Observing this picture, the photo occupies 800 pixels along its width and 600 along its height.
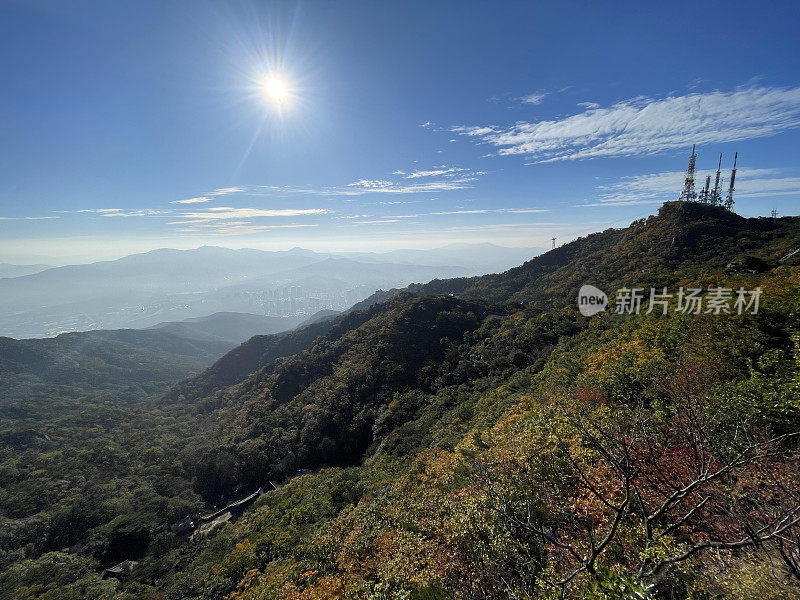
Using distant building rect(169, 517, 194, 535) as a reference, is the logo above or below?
→ above

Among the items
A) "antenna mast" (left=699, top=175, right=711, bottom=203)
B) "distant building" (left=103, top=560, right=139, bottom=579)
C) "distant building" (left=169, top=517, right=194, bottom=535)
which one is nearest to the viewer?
"distant building" (left=103, top=560, right=139, bottom=579)

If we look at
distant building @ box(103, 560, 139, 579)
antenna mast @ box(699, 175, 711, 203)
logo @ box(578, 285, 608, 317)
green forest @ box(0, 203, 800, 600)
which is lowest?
distant building @ box(103, 560, 139, 579)

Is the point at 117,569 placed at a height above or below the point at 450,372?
below

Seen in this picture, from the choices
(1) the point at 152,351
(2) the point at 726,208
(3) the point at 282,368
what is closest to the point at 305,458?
(3) the point at 282,368

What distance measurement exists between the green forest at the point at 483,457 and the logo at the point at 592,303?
2.65 metres

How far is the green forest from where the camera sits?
21.1 feet

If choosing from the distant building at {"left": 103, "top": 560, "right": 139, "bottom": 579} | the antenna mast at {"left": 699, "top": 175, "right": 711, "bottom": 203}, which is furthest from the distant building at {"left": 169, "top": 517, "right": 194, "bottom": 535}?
the antenna mast at {"left": 699, "top": 175, "right": 711, "bottom": 203}

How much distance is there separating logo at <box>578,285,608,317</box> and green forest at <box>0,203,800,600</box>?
2.65 m

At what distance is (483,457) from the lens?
45.4ft

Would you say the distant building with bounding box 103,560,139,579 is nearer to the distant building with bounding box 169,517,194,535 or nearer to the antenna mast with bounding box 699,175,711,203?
the distant building with bounding box 169,517,194,535

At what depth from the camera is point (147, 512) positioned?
3809 cm

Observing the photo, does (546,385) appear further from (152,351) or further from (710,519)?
(152,351)

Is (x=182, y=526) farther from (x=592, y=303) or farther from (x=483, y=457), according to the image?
(x=592, y=303)

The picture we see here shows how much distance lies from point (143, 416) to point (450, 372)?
86.6 m
